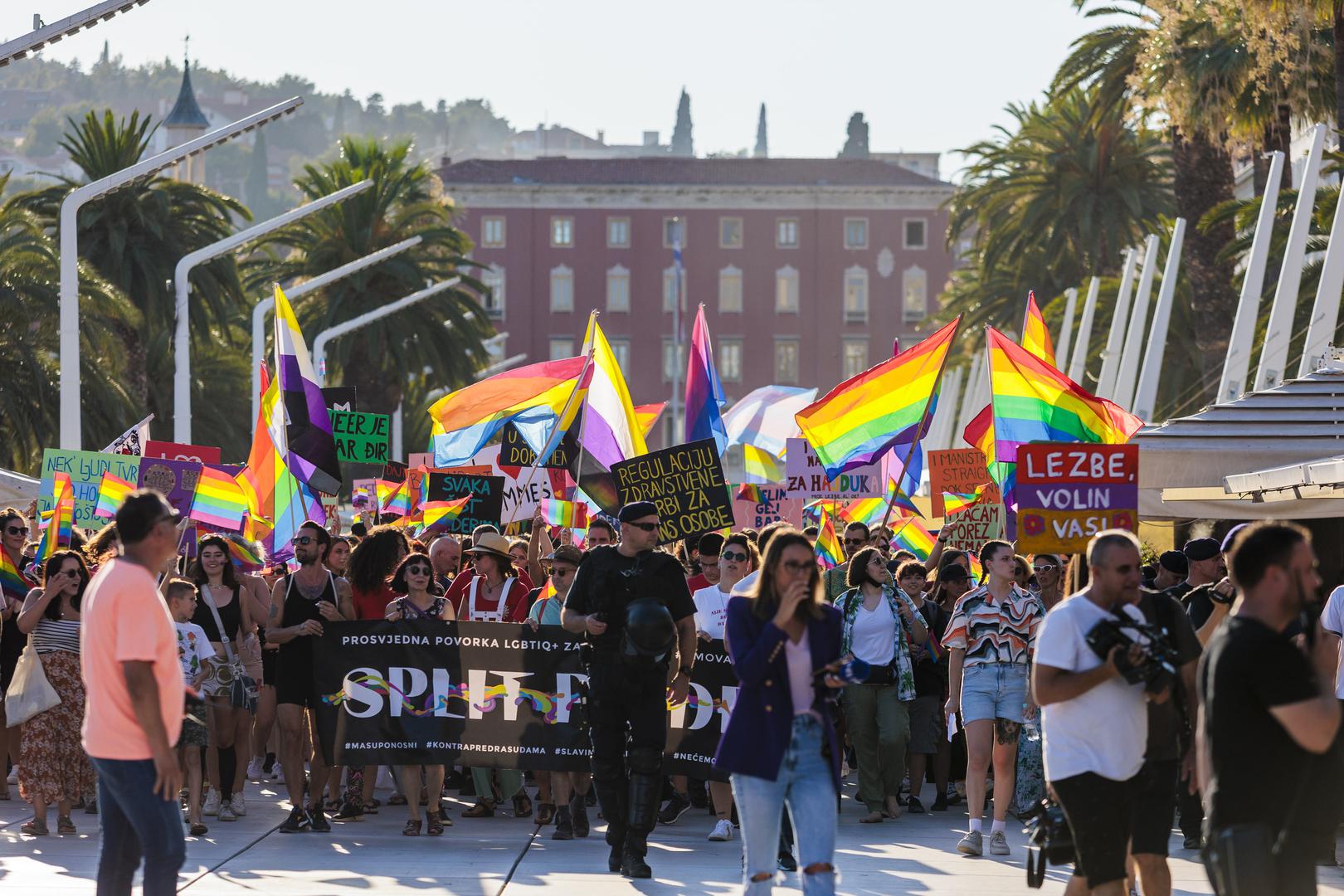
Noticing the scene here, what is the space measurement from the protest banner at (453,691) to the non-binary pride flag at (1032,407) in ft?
18.0

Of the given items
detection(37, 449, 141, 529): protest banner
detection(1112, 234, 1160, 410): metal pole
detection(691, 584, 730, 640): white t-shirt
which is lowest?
detection(691, 584, 730, 640): white t-shirt

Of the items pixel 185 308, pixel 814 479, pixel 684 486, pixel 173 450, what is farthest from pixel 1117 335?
pixel 684 486

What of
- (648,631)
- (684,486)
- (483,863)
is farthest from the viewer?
(684,486)

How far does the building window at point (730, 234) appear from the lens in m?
105

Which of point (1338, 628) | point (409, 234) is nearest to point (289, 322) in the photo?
point (1338, 628)

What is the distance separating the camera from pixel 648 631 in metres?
9.77

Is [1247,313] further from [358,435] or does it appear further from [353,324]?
[353,324]

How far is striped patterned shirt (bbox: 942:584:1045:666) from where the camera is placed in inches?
436

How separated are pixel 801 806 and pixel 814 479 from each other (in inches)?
448

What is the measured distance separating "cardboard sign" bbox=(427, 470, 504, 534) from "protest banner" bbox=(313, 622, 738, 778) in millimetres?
5936

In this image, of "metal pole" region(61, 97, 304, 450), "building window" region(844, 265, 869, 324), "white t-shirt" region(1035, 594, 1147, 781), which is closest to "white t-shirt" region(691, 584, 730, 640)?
"white t-shirt" region(1035, 594, 1147, 781)

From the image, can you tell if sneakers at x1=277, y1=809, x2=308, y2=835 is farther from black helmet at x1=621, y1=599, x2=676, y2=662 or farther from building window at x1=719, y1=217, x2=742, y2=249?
building window at x1=719, y1=217, x2=742, y2=249

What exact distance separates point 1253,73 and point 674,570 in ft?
65.4

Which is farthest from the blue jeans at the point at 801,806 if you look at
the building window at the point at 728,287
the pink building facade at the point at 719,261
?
the building window at the point at 728,287
